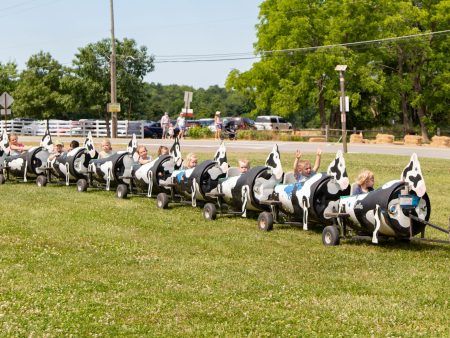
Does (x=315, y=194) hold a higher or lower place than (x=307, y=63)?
lower

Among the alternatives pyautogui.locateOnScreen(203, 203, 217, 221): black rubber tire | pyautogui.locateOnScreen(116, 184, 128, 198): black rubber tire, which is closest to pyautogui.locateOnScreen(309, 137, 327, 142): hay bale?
pyautogui.locateOnScreen(116, 184, 128, 198): black rubber tire

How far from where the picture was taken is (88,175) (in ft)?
66.6

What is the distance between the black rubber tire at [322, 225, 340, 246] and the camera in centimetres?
1211

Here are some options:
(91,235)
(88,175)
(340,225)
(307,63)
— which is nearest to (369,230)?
(340,225)

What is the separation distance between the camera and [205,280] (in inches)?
386

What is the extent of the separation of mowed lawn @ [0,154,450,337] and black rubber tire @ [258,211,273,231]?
186mm

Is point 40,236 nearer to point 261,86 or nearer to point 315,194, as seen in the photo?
point 315,194

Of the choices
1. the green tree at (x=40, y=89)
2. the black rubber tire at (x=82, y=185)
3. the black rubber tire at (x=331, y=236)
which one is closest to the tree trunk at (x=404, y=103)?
the green tree at (x=40, y=89)

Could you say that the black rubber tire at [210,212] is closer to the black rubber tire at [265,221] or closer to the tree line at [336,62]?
the black rubber tire at [265,221]

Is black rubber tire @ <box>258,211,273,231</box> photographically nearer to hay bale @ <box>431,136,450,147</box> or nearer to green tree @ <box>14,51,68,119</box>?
hay bale @ <box>431,136,450,147</box>

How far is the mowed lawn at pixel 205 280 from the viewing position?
7793mm

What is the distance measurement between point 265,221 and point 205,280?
410 centimetres

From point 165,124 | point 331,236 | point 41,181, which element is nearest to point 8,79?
point 165,124

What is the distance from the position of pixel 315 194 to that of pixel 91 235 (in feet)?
13.4
